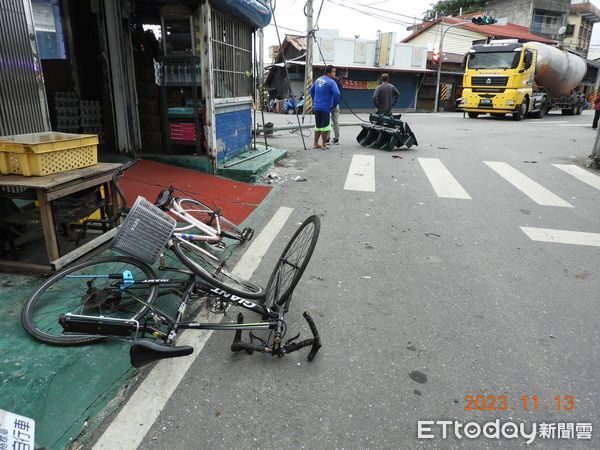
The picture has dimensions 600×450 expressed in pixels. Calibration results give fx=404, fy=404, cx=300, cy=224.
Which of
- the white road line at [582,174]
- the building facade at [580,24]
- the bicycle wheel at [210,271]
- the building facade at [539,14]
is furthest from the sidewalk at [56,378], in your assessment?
the building facade at [580,24]

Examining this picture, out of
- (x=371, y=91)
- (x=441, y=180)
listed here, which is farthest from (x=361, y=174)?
(x=371, y=91)

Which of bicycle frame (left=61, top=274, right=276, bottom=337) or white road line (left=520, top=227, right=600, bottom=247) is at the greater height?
bicycle frame (left=61, top=274, right=276, bottom=337)

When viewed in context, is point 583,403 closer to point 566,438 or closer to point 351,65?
point 566,438

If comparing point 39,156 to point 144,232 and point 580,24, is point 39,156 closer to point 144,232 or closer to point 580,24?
point 144,232

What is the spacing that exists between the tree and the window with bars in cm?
4604

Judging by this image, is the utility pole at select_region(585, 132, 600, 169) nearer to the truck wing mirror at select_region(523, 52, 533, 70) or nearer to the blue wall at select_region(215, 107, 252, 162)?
the blue wall at select_region(215, 107, 252, 162)

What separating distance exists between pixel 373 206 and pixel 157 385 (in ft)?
15.0

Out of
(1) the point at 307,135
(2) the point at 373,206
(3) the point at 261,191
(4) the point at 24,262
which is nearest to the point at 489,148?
(1) the point at 307,135

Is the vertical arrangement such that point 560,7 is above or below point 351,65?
above

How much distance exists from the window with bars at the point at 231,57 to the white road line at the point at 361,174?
2917 mm

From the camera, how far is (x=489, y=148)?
12008 millimetres

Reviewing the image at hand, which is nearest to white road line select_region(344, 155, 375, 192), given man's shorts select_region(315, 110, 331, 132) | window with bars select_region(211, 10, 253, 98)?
man's shorts select_region(315, 110, 331, 132)

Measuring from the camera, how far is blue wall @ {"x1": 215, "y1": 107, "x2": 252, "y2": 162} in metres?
7.53

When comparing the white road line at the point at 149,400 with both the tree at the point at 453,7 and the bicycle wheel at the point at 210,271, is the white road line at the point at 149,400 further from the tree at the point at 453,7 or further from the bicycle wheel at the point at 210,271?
the tree at the point at 453,7
